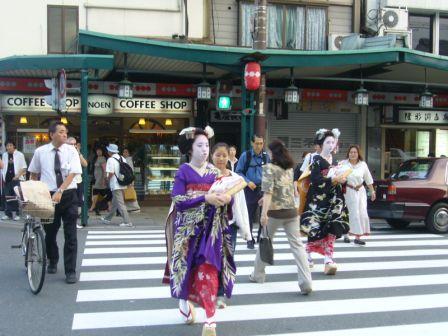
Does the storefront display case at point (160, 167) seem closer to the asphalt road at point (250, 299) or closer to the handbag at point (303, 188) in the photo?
the asphalt road at point (250, 299)

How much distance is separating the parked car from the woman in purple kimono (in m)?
7.70

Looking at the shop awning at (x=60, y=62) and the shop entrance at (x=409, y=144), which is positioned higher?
the shop awning at (x=60, y=62)

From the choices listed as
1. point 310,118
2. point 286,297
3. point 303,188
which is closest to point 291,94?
point 310,118

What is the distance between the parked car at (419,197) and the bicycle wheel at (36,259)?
7835 mm

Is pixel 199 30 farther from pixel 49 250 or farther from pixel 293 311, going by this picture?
pixel 293 311

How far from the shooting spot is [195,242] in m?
5.26

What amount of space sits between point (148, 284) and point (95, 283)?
681 mm

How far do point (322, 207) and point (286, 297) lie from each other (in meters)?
1.55

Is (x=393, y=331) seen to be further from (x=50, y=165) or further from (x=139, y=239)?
(x=139, y=239)

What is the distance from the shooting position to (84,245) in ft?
34.0

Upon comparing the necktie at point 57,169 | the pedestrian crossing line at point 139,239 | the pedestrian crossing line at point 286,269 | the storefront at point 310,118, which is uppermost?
the storefront at point 310,118

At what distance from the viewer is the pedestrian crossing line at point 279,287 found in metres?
6.74

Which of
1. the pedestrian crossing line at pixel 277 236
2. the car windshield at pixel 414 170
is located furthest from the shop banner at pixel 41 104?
the car windshield at pixel 414 170

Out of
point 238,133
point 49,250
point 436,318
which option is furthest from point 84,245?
point 238,133
